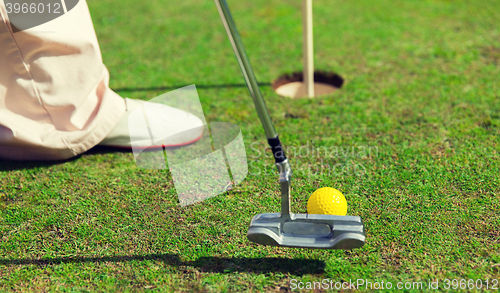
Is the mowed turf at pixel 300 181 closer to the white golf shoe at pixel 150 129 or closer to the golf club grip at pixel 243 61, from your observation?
the white golf shoe at pixel 150 129

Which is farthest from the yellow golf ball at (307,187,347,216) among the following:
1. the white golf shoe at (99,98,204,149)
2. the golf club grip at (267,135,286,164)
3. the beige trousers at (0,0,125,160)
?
the beige trousers at (0,0,125,160)

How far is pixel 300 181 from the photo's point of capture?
80.2 inches

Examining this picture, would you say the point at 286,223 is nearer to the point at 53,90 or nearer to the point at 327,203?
the point at 327,203

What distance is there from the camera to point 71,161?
7.45 feet

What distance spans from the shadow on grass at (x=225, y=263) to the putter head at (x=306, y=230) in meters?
0.10

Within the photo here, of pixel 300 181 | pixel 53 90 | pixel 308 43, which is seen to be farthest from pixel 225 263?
pixel 308 43

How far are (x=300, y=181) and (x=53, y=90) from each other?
1.29m

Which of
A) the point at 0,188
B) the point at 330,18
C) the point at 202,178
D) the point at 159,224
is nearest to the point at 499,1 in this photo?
the point at 330,18

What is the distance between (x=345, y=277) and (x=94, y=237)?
40.1 inches

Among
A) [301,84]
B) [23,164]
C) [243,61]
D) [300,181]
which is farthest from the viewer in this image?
[301,84]

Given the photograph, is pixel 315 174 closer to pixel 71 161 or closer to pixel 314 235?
pixel 314 235

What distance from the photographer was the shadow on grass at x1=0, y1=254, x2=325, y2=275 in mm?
1554

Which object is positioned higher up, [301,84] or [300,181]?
[301,84]

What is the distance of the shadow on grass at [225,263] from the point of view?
1.55 m
